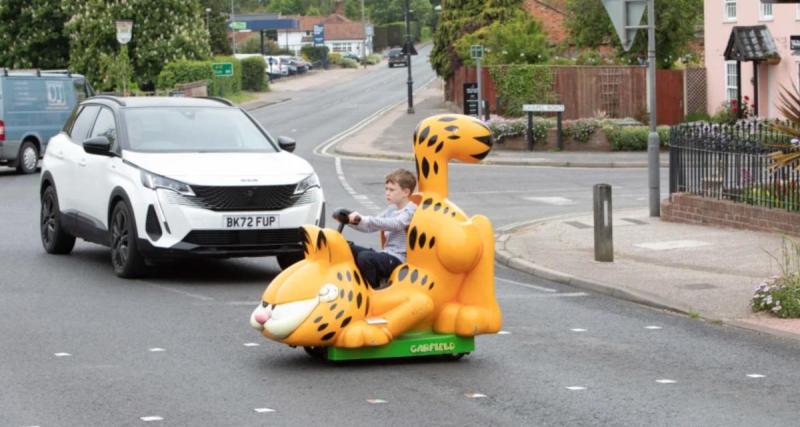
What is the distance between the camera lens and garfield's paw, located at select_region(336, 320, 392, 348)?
9617mm

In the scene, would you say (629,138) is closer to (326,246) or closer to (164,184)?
(164,184)

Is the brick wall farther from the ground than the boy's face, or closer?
closer

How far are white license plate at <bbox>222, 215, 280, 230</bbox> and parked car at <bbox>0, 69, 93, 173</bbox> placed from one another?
667 inches

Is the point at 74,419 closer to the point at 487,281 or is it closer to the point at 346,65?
the point at 487,281

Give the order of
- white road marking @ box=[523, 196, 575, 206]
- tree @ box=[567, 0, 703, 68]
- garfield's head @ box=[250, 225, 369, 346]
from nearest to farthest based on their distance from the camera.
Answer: garfield's head @ box=[250, 225, 369, 346]
white road marking @ box=[523, 196, 575, 206]
tree @ box=[567, 0, 703, 68]

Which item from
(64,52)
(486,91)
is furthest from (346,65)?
(486,91)

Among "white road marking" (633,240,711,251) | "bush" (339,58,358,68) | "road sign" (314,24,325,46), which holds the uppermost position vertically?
"road sign" (314,24,325,46)

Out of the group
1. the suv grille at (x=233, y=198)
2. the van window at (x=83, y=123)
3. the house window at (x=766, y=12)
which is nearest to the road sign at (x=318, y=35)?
the house window at (x=766, y=12)

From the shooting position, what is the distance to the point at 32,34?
2645 inches

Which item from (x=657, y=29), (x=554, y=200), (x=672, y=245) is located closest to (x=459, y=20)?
(x=657, y=29)

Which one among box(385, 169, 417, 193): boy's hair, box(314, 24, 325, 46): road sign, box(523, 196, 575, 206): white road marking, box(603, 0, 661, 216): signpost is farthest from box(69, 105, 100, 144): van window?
box(314, 24, 325, 46): road sign

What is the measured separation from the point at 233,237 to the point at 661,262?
4.63 m

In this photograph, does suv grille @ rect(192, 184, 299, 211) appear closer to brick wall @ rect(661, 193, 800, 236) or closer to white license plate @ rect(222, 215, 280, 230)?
white license plate @ rect(222, 215, 280, 230)

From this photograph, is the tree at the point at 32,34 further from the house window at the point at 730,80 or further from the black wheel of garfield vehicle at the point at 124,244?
the black wheel of garfield vehicle at the point at 124,244
